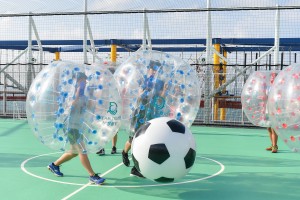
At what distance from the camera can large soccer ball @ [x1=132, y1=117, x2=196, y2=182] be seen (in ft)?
16.1

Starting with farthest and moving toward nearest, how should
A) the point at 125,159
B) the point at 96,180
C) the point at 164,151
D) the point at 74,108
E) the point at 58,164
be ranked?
1. the point at 125,159
2. the point at 58,164
3. the point at 96,180
4. the point at 74,108
5. the point at 164,151

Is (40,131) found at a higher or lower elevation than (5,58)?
lower

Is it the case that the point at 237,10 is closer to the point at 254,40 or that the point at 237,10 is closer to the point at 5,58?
the point at 254,40

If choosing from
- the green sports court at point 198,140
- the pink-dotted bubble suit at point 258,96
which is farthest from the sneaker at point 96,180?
the pink-dotted bubble suit at point 258,96

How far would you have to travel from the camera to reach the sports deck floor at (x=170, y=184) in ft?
→ 17.0

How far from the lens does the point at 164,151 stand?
16.1ft

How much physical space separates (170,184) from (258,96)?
11.7 ft

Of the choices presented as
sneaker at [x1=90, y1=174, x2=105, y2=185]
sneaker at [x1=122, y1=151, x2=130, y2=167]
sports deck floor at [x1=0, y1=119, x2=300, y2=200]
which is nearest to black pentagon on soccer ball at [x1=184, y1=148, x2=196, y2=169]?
sports deck floor at [x1=0, y1=119, x2=300, y2=200]

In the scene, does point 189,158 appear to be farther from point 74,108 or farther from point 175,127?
point 74,108

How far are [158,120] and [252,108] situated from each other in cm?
385

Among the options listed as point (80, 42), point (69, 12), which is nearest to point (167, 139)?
point (69, 12)

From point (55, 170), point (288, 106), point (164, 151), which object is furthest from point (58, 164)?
point (288, 106)

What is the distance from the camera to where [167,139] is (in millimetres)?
5008

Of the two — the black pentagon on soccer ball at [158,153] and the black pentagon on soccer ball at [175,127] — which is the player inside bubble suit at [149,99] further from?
the black pentagon on soccer ball at [158,153]
